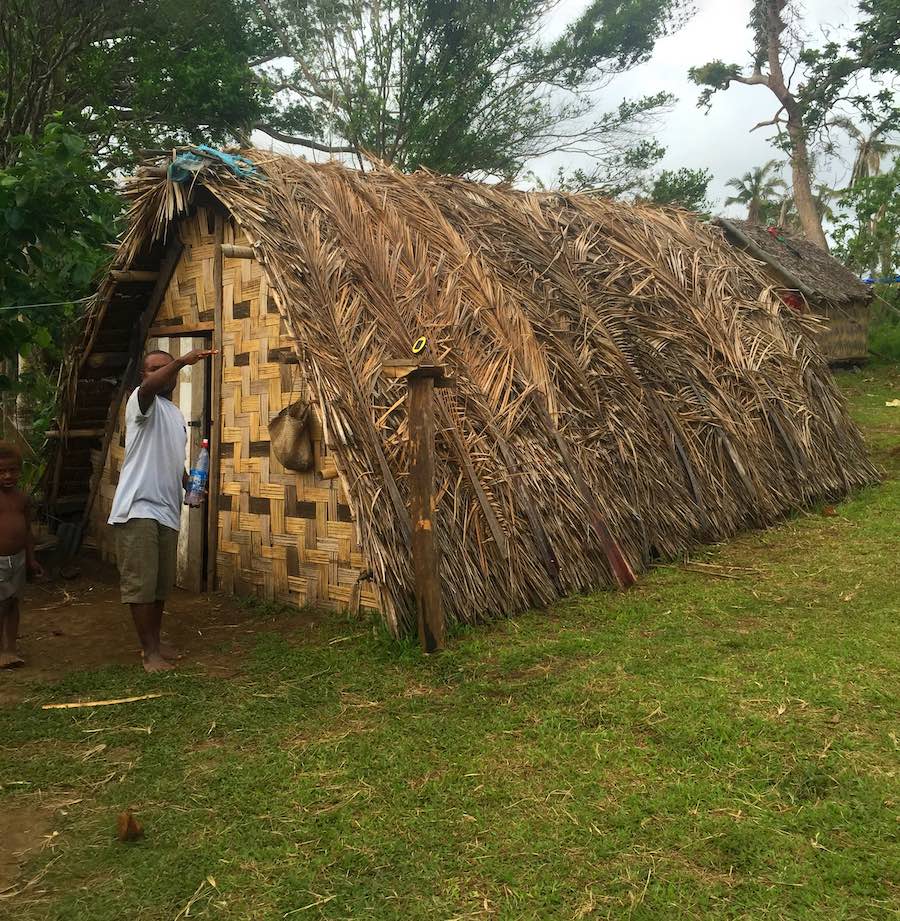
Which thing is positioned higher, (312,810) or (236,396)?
(236,396)

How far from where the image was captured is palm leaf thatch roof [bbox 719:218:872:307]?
17281 millimetres

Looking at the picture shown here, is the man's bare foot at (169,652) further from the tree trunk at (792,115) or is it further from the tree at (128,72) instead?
the tree trunk at (792,115)

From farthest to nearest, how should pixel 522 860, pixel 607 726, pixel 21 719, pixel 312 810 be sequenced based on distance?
pixel 21 719, pixel 607 726, pixel 312 810, pixel 522 860

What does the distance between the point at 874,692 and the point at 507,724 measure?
165 cm

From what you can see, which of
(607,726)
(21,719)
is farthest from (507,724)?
(21,719)

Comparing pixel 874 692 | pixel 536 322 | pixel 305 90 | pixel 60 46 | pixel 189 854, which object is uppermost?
pixel 305 90

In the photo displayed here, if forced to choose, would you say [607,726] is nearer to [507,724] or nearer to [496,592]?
[507,724]

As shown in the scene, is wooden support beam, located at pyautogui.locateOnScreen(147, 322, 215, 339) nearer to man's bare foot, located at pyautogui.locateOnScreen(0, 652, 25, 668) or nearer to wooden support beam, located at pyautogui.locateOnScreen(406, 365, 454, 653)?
wooden support beam, located at pyautogui.locateOnScreen(406, 365, 454, 653)

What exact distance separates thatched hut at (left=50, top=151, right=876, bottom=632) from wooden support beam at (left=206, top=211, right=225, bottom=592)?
0.02 meters

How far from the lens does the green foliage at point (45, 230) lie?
4762 millimetres

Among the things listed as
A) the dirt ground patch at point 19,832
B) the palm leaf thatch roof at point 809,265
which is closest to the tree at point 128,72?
A: the dirt ground patch at point 19,832

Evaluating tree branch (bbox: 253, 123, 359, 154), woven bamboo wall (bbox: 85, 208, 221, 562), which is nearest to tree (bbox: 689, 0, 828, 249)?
tree branch (bbox: 253, 123, 359, 154)

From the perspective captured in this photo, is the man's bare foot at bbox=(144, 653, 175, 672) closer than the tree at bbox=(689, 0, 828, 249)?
Yes

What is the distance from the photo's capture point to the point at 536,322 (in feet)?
20.8
